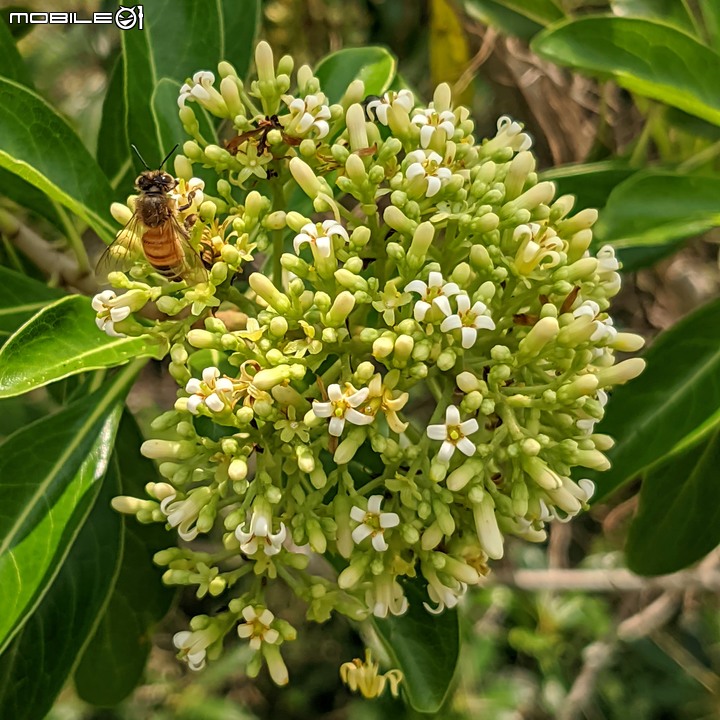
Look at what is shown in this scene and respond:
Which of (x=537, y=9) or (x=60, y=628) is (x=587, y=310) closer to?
(x=60, y=628)

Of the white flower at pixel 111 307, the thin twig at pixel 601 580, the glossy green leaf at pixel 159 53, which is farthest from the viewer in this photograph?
the thin twig at pixel 601 580

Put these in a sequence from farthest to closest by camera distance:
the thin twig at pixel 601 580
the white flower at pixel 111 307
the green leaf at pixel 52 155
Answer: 1. the thin twig at pixel 601 580
2. the green leaf at pixel 52 155
3. the white flower at pixel 111 307

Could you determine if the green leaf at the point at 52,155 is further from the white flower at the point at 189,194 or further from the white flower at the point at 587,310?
the white flower at the point at 587,310

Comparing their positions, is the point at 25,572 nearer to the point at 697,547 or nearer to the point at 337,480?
the point at 337,480

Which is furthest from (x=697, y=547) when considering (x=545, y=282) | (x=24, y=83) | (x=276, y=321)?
(x=24, y=83)

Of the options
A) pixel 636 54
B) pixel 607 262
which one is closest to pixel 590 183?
pixel 636 54

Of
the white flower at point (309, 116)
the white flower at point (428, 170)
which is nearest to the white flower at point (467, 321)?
the white flower at point (428, 170)

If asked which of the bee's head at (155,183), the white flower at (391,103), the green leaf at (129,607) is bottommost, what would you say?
the green leaf at (129,607)
